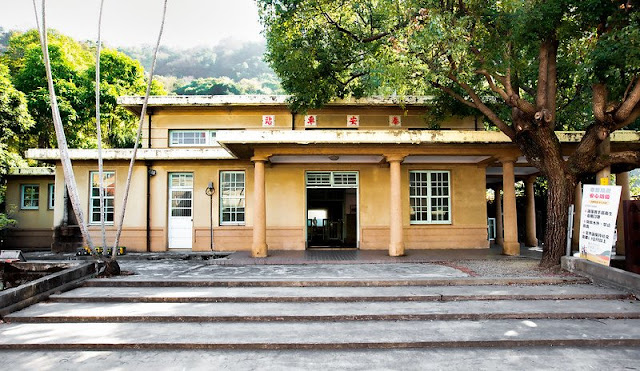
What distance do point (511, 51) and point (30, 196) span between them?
16.0 metres

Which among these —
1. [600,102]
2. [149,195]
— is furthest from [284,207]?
[600,102]

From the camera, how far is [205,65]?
74.1 m

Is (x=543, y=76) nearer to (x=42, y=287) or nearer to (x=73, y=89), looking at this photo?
(x=42, y=287)

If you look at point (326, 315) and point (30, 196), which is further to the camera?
point (30, 196)

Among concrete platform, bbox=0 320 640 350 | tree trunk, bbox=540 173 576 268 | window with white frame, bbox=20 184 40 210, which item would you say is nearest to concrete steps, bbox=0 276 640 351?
concrete platform, bbox=0 320 640 350

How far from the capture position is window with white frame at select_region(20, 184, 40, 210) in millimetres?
13703

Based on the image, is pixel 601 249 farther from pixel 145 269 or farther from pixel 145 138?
pixel 145 138

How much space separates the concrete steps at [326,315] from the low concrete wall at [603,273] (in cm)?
18

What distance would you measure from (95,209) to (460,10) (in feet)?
38.8

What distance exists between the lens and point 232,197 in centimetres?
1203

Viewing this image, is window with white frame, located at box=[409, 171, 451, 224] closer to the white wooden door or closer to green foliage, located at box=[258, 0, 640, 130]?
green foliage, located at box=[258, 0, 640, 130]

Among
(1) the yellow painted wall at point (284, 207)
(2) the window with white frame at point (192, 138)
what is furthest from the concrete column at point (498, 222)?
(2) the window with white frame at point (192, 138)

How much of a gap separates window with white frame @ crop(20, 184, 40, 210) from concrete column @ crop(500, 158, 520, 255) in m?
15.7

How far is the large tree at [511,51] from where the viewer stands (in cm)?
704
